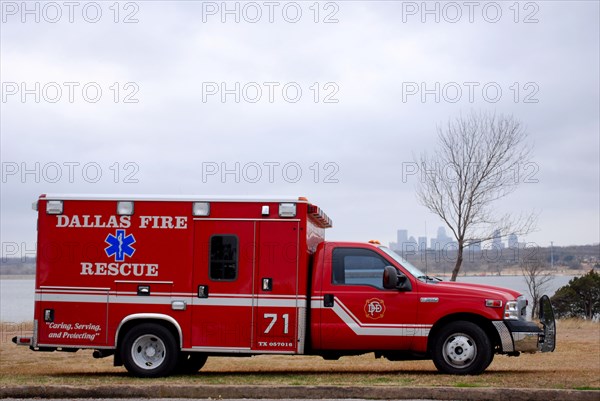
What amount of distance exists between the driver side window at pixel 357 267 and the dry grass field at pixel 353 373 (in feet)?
4.45

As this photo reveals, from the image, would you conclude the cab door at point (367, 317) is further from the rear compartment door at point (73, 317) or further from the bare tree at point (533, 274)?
the bare tree at point (533, 274)

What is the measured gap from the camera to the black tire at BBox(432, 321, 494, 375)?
40.9ft

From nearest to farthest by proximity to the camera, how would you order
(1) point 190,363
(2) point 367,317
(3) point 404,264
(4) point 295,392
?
(4) point 295,392
(2) point 367,317
(3) point 404,264
(1) point 190,363

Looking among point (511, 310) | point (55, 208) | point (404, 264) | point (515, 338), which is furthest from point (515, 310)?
point (55, 208)

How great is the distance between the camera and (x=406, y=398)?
10.4m

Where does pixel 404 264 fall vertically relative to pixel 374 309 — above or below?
above

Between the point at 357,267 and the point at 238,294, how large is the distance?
1.80 metres

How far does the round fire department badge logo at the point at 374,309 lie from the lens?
12.7 meters

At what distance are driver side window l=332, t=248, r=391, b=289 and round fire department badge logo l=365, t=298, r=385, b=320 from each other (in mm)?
260

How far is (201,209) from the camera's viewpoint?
12.9m

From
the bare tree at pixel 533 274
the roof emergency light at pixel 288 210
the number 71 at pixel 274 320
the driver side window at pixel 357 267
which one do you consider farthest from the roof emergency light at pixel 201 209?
the bare tree at pixel 533 274

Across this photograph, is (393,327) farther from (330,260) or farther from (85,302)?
(85,302)

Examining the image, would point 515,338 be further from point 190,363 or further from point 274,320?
point 190,363

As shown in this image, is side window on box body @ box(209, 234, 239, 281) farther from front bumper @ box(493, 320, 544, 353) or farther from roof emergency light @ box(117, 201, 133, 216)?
front bumper @ box(493, 320, 544, 353)
